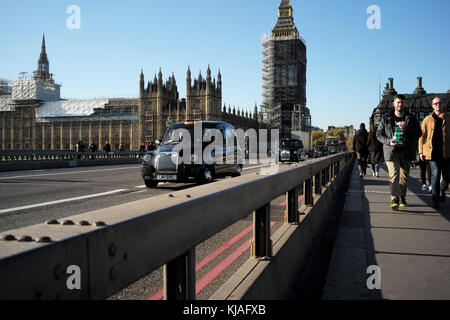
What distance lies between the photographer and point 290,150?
34156 millimetres

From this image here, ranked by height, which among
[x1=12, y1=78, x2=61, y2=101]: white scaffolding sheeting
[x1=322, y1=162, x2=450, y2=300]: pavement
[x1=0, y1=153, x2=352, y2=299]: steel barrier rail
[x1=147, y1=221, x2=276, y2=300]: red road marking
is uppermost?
[x1=12, y1=78, x2=61, y2=101]: white scaffolding sheeting

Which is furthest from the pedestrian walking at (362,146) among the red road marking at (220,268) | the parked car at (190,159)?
the red road marking at (220,268)

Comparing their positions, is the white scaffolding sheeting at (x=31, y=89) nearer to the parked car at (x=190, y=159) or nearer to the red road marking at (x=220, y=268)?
the parked car at (x=190, y=159)

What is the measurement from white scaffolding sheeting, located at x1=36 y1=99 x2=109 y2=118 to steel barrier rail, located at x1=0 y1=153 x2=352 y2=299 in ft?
416

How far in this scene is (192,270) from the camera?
2199mm

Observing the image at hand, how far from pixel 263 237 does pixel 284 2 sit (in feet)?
458

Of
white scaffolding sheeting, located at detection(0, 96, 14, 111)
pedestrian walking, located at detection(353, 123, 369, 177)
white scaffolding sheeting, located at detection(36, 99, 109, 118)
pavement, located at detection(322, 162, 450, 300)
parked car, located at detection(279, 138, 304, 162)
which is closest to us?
pavement, located at detection(322, 162, 450, 300)

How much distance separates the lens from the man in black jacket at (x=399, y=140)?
8.20 m

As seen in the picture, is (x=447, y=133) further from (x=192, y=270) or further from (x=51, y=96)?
(x=51, y=96)

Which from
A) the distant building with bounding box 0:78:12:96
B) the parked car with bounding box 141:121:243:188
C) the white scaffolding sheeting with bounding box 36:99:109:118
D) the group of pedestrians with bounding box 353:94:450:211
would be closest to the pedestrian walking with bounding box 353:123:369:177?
the parked car with bounding box 141:121:243:188

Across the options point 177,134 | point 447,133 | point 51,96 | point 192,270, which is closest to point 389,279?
point 192,270

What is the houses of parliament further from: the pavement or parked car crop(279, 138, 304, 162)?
the pavement

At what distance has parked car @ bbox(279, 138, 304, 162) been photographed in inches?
1335

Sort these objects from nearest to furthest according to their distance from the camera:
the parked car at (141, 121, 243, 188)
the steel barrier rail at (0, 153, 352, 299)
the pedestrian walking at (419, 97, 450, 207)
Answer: the steel barrier rail at (0, 153, 352, 299)
the pedestrian walking at (419, 97, 450, 207)
the parked car at (141, 121, 243, 188)
